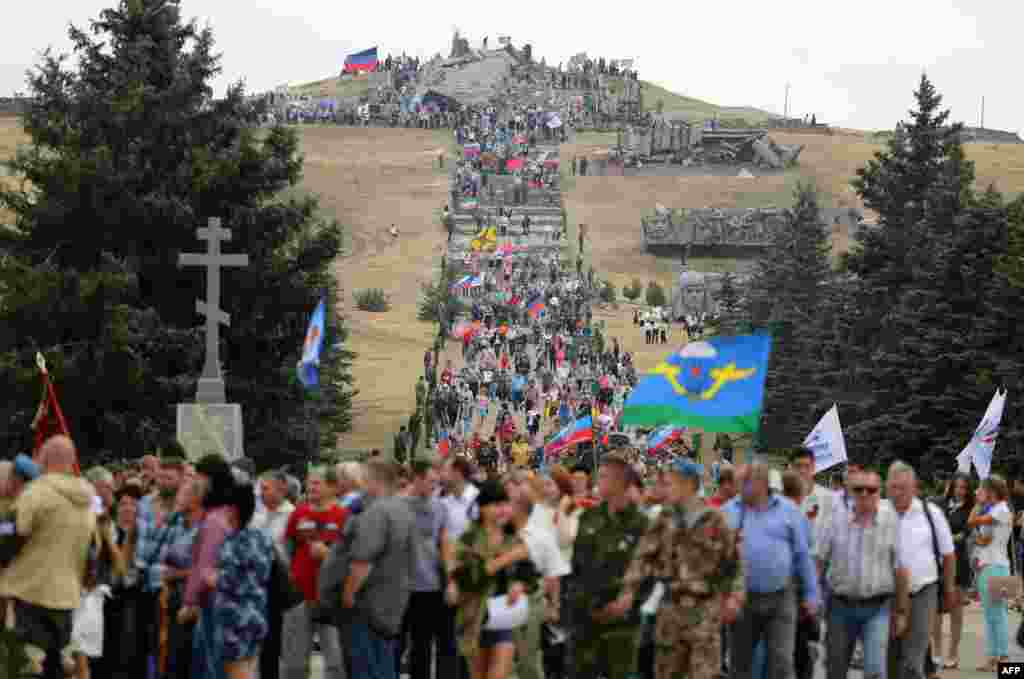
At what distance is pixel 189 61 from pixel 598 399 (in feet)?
68.3

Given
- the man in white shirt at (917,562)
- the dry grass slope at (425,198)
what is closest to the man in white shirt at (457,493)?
the man in white shirt at (917,562)

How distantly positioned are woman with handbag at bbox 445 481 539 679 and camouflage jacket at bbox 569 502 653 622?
0.28m

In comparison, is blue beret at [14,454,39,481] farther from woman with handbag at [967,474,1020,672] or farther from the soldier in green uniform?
woman with handbag at [967,474,1020,672]

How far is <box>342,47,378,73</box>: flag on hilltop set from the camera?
173125 mm

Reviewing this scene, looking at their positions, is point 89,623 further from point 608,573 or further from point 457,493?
point 608,573

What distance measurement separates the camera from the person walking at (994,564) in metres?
15.3

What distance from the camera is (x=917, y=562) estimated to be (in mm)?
12211

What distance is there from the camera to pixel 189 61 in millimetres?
35906

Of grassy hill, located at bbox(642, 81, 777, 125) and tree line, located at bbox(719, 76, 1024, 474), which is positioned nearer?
tree line, located at bbox(719, 76, 1024, 474)

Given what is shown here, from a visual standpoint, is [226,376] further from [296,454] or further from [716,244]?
[716,244]

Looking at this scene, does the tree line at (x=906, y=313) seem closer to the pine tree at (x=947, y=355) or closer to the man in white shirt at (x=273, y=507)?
the pine tree at (x=947, y=355)

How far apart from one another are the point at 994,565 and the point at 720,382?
2534 mm

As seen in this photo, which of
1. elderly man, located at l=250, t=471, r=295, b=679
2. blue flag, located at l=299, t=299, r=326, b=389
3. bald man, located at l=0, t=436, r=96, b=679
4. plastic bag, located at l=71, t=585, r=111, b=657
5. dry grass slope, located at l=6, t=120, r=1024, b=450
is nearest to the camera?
bald man, located at l=0, t=436, r=96, b=679

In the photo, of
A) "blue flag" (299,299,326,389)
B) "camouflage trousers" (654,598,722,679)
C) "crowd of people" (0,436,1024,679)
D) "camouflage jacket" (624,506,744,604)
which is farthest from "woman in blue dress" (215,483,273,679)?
"blue flag" (299,299,326,389)
